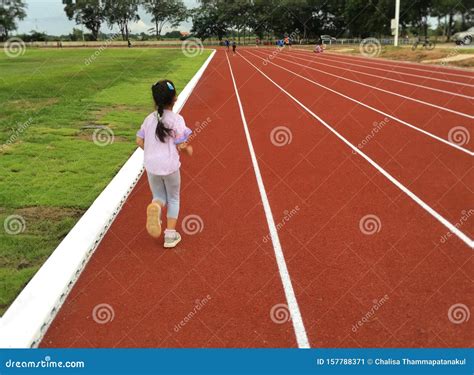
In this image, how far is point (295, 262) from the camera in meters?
4.52

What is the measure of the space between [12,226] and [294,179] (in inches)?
149

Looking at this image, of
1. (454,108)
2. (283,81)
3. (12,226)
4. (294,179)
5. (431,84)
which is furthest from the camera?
(283,81)

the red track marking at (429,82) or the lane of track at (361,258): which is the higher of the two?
the lane of track at (361,258)

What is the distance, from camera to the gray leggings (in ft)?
15.5

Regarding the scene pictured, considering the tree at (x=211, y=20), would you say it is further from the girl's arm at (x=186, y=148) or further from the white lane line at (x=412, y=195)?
the girl's arm at (x=186, y=148)

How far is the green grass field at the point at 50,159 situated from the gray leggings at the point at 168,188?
114cm

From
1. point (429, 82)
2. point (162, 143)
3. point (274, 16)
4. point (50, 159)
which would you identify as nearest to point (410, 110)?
point (429, 82)

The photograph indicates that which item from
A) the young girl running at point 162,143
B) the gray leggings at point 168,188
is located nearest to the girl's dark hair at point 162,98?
the young girl running at point 162,143

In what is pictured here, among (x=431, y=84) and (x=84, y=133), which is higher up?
(x=84, y=133)

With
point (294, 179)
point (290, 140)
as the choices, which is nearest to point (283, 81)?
point (290, 140)

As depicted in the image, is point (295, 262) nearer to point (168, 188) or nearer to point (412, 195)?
point (168, 188)

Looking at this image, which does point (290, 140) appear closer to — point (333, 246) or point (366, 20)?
point (333, 246)

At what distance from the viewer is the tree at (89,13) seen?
4204 inches

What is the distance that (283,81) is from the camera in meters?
21.1
